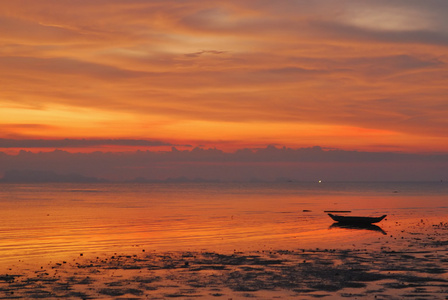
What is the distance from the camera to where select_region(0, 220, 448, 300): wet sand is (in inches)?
1021

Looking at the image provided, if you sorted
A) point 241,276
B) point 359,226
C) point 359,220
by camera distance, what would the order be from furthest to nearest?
point 359,220 → point 359,226 → point 241,276

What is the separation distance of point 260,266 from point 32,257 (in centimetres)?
1817

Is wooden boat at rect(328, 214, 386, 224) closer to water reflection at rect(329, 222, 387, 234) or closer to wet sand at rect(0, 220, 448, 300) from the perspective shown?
water reflection at rect(329, 222, 387, 234)

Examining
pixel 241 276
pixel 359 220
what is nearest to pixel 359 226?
pixel 359 220

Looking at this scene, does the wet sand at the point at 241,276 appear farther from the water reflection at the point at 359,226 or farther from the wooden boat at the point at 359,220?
the wooden boat at the point at 359,220

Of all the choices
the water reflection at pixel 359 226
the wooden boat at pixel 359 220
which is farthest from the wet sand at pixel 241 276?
the wooden boat at pixel 359 220

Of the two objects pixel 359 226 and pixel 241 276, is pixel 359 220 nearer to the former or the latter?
pixel 359 226

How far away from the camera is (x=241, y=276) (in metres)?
30.5

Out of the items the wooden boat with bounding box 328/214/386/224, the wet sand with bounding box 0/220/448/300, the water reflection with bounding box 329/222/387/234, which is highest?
the wet sand with bounding box 0/220/448/300

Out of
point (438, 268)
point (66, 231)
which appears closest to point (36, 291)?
point (438, 268)

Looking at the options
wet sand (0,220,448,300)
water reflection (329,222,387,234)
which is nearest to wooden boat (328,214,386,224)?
water reflection (329,222,387,234)

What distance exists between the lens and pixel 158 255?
1567 inches

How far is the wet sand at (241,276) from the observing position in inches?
1021

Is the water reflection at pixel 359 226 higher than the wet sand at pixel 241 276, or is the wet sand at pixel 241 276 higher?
the wet sand at pixel 241 276
